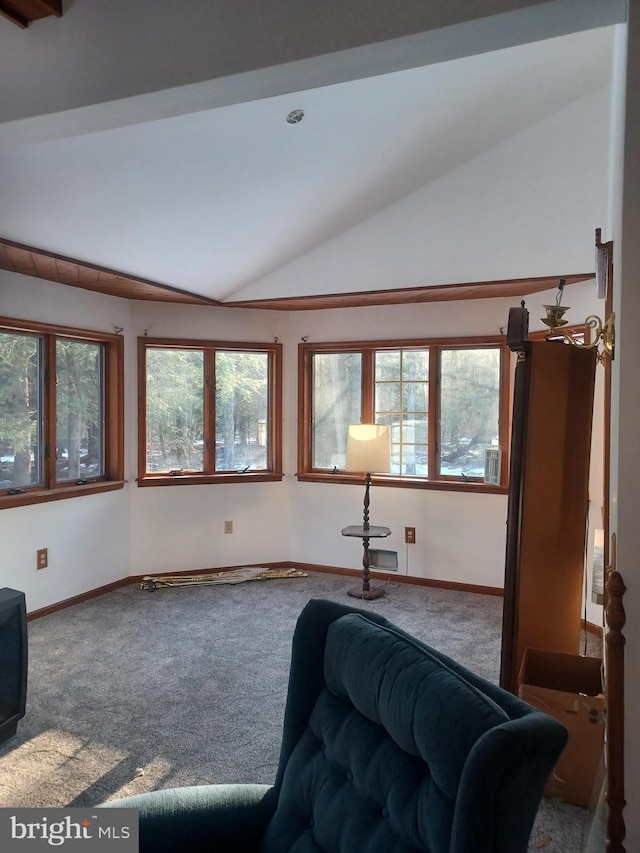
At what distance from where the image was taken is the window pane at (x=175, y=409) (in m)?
5.05

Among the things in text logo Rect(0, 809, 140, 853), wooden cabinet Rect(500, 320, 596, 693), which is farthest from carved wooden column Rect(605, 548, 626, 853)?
text logo Rect(0, 809, 140, 853)

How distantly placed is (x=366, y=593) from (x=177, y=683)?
5.90ft

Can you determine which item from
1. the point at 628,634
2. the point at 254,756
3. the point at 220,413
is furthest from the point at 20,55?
the point at 220,413

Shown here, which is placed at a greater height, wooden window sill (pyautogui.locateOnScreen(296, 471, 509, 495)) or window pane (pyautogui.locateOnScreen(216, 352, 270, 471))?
window pane (pyautogui.locateOnScreen(216, 352, 270, 471))

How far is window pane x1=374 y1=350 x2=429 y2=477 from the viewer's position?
5.03 meters

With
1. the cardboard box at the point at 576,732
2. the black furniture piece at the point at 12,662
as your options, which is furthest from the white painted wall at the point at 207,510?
the cardboard box at the point at 576,732

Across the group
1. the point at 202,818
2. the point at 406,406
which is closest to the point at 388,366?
the point at 406,406

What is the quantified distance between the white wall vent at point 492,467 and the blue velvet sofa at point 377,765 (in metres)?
3.39

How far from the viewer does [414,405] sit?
199 inches

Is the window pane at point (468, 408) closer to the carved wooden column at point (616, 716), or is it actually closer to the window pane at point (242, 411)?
the window pane at point (242, 411)

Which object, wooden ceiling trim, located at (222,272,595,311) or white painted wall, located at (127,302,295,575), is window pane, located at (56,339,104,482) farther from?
wooden ceiling trim, located at (222,272,595,311)

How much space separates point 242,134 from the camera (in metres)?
2.85

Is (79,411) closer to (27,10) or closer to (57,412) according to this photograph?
(57,412)

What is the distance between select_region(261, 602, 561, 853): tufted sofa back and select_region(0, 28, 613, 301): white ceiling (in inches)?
90.9
